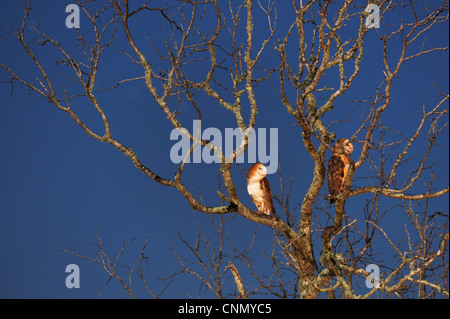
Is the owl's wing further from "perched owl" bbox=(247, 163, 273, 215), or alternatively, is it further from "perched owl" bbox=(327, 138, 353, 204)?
"perched owl" bbox=(327, 138, 353, 204)

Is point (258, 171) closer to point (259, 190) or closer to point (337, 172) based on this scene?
point (259, 190)

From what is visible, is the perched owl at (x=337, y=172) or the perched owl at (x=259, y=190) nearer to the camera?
the perched owl at (x=337, y=172)

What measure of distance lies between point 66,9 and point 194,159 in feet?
4.72

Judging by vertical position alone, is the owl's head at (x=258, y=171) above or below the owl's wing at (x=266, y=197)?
above

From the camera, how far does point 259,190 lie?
4.16 m

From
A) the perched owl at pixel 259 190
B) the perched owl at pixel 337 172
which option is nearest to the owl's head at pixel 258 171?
the perched owl at pixel 259 190

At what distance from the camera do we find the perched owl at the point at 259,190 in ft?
13.6

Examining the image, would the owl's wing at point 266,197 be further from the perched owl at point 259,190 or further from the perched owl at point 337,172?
the perched owl at point 337,172

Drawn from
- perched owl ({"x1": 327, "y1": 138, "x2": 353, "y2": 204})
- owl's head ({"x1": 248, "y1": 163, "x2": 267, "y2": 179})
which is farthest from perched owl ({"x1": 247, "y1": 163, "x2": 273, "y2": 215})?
perched owl ({"x1": 327, "y1": 138, "x2": 353, "y2": 204})

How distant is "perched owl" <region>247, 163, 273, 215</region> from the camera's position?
4137 millimetres

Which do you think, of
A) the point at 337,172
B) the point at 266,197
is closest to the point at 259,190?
the point at 266,197

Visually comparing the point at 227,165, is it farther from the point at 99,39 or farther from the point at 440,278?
the point at 440,278

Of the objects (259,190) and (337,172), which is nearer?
(337,172)
